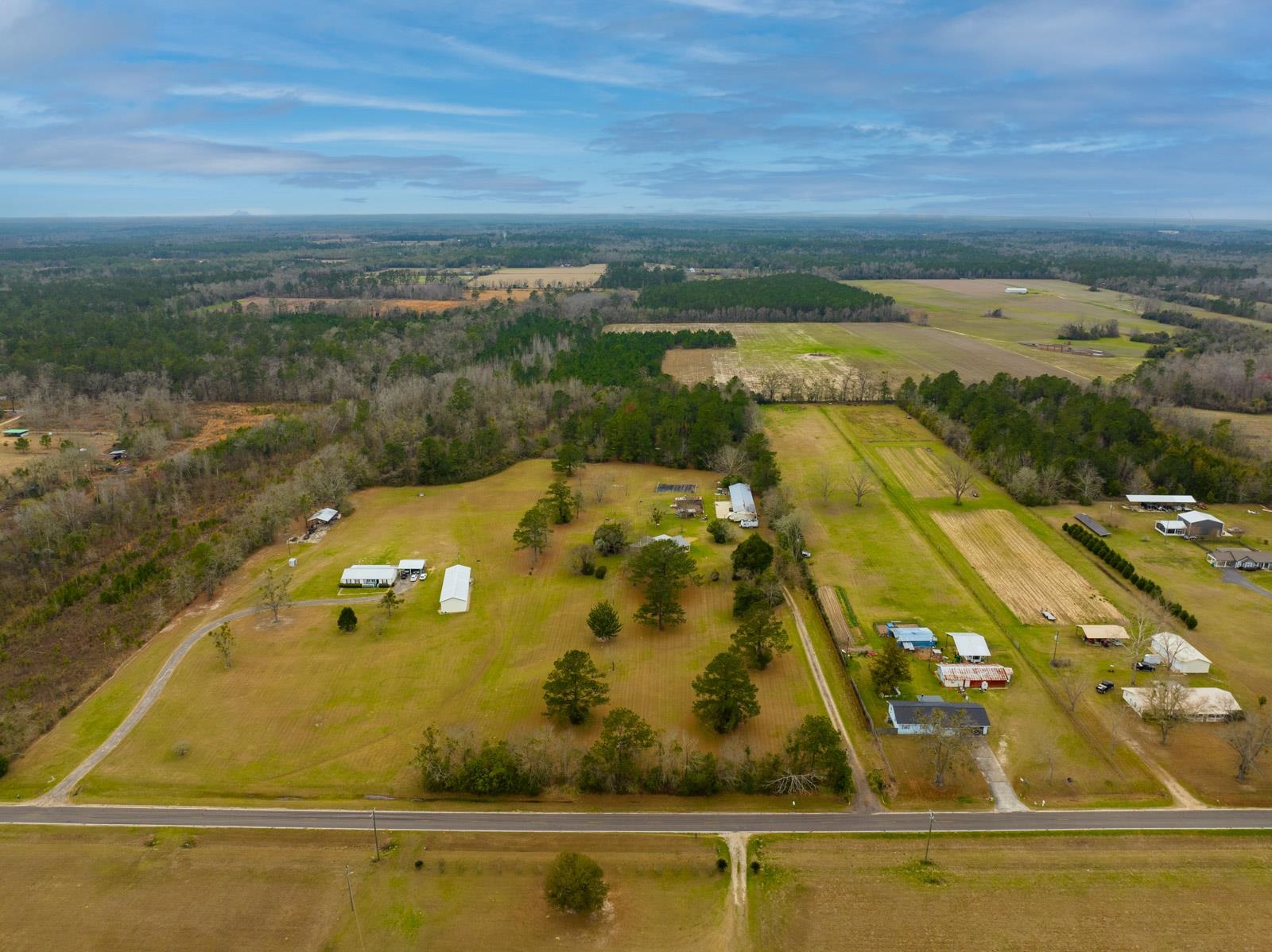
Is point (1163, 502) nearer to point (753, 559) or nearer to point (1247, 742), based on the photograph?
point (1247, 742)

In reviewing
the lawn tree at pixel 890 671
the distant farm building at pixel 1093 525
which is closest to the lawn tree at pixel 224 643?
the lawn tree at pixel 890 671

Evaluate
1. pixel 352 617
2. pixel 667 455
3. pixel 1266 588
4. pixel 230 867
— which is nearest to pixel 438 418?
pixel 667 455

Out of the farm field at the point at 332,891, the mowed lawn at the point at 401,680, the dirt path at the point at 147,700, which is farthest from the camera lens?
the mowed lawn at the point at 401,680

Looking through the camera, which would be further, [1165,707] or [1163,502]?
[1163,502]

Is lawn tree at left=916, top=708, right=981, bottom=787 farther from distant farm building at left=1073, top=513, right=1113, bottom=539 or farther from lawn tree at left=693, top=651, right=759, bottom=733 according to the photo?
distant farm building at left=1073, top=513, right=1113, bottom=539

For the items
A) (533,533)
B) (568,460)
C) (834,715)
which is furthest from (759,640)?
(568,460)

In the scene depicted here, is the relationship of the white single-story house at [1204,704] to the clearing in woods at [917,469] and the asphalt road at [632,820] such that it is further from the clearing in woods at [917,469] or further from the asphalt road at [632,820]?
the clearing in woods at [917,469]
